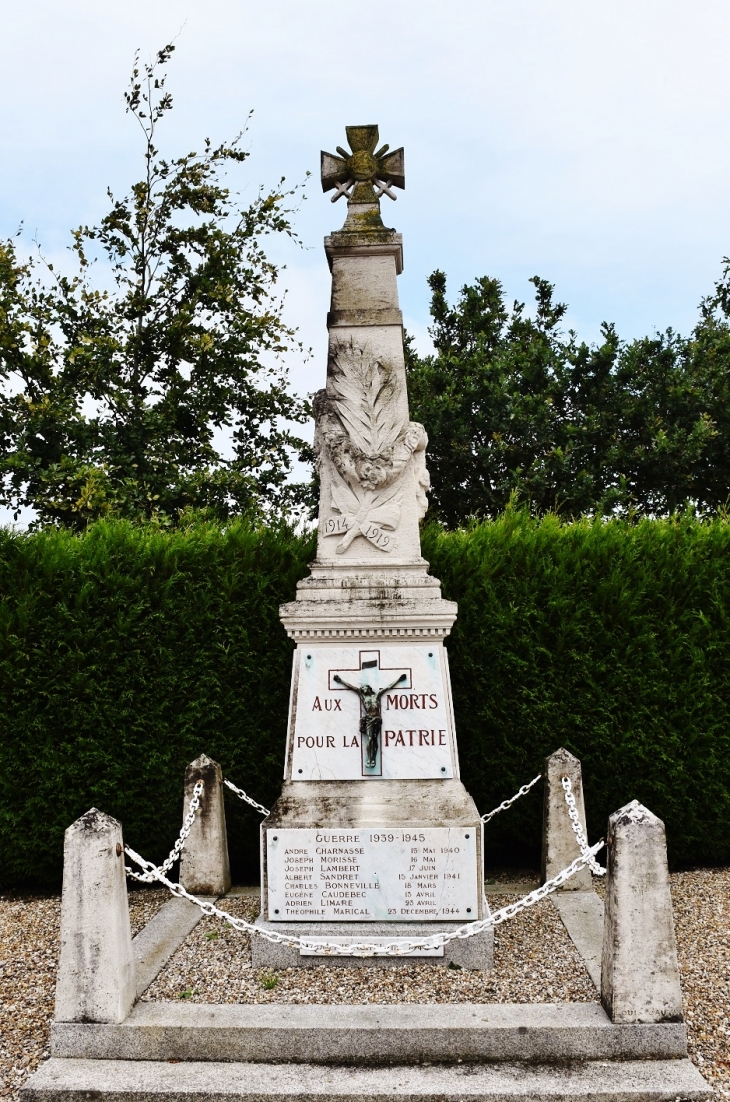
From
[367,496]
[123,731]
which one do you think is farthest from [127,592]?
[367,496]

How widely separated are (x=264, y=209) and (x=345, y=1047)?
37.9 ft

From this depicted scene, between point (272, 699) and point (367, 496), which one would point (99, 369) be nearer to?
point (272, 699)

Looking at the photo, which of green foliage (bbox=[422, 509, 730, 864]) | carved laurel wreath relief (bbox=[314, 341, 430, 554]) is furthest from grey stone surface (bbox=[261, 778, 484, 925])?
green foliage (bbox=[422, 509, 730, 864])

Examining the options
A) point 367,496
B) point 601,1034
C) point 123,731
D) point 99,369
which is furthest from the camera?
point 99,369

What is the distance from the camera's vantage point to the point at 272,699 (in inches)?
246

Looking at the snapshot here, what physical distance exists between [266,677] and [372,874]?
211 cm

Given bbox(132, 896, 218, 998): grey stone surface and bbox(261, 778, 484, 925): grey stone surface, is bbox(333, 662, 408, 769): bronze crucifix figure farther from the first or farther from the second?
bbox(132, 896, 218, 998): grey stone surface

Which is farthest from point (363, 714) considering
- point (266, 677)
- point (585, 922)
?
point (585, 922)

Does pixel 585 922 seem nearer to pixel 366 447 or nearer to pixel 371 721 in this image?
pixel 371 721

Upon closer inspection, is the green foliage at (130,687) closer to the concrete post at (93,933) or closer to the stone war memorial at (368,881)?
the stone war memorial at (368,881)

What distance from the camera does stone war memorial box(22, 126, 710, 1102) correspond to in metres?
3.51

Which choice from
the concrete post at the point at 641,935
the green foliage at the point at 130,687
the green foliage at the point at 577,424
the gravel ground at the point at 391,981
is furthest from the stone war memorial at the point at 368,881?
the green foliage at the point at 577,424

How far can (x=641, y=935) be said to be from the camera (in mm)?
3580

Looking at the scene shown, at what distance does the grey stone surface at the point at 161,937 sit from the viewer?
4266mm
